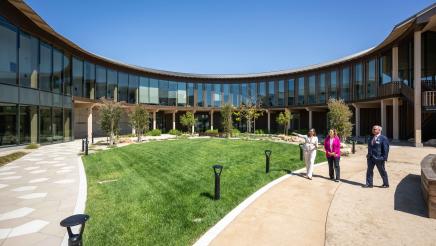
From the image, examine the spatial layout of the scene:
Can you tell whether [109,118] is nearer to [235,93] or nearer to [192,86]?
[192,86]

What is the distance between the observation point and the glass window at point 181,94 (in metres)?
41.0

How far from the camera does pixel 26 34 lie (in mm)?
19125

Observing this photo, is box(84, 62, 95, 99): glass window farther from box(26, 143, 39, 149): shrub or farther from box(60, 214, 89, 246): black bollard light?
box(60, 214, 89, 246): black bollard light

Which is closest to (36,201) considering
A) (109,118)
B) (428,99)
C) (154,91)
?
(109,118)

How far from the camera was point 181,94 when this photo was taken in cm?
4131

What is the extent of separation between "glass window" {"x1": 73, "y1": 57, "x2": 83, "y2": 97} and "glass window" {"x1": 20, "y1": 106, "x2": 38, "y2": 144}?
6985 mm

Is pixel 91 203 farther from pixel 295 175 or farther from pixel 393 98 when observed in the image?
pixel 393 98

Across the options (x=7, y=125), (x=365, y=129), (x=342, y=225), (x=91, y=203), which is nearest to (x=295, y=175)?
(x=342, y=225)

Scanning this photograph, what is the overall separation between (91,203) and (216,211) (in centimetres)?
353

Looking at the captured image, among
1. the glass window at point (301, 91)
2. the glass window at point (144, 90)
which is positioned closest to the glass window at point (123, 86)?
the glass window at point (144, 90)

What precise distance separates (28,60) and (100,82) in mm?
11611

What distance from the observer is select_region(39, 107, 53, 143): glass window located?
20.8 m

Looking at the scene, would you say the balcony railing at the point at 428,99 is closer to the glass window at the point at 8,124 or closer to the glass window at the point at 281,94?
the glass window at the point at 281,94

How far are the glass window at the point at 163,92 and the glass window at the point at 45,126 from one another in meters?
18.5
